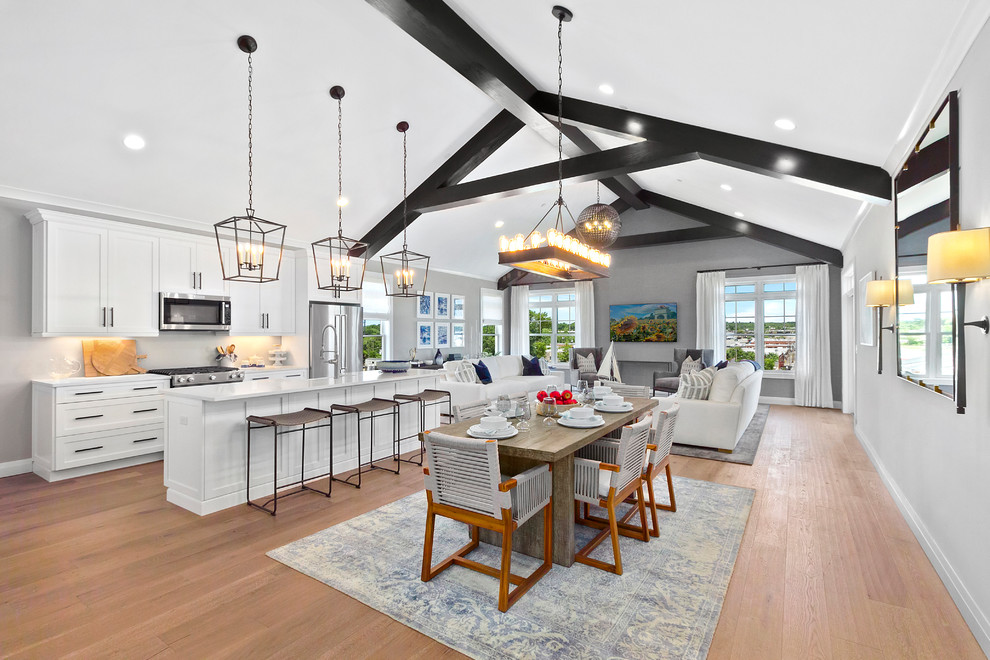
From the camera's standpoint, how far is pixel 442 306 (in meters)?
9.54

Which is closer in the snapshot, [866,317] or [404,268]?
[404,268]

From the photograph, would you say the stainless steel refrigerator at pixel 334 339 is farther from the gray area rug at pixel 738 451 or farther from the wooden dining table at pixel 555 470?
the gray area rug at pixel 738 451

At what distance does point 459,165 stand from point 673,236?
4842 millimetres

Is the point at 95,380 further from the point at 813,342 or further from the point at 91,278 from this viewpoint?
the point at 813,342

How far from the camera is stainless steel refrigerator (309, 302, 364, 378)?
21.7ft

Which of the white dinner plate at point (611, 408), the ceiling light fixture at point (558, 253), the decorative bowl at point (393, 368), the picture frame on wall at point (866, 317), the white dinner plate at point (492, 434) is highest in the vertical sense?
the ceiling light fixture at point (558, 253)

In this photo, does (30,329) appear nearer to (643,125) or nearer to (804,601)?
(643,125)

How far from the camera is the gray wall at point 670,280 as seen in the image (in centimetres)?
854

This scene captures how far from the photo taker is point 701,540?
3.04 m

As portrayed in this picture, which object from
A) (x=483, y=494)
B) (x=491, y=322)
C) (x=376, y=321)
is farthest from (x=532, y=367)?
(x=483, y=494)

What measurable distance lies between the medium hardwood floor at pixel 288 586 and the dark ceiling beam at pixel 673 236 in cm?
563

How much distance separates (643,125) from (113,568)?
5237 millimetres

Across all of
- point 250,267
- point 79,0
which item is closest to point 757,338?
point 250,267

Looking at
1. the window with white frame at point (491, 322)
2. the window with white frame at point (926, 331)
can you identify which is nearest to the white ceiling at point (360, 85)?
the window with white frame at point (926, 331)
